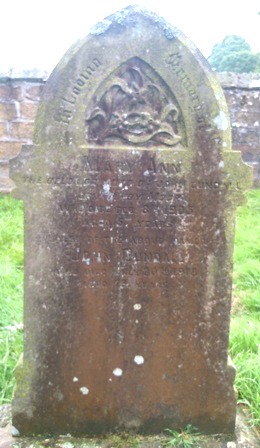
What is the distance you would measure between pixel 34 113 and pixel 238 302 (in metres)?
4.15

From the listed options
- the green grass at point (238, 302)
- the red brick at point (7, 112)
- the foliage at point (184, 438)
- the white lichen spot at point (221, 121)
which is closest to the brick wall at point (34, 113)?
the red brick at point (7, 112)

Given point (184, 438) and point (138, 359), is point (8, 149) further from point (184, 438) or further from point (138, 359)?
point (184, 438)

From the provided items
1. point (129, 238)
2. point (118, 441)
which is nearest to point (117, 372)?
point (118, 441)

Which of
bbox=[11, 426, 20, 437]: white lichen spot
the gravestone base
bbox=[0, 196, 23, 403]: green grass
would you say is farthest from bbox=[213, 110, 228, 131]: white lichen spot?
bbox=[0, 196, 23, 403]: green grass

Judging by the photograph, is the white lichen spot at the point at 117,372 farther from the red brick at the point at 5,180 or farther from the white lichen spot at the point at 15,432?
the red brick at the point at 5,180

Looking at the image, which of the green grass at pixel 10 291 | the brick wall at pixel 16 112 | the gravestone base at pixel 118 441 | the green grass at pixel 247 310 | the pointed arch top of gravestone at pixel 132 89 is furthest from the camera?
the brick wall at pixel 16 112

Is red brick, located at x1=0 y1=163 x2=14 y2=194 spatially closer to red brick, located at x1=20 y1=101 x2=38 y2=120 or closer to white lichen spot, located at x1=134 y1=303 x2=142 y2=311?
red brick, located at x1=20 y1=101 x2=38 y2=120

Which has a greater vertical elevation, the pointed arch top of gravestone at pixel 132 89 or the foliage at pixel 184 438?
the pointed arch top of gravestone at pixel 132 89

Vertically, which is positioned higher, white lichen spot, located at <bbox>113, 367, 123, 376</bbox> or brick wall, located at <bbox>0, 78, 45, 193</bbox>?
brick wall, located at <bbox>0, 78, 45, 193</bbox>

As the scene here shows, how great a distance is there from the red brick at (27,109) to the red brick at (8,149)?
0.43 metres

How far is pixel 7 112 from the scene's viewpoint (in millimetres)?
6926

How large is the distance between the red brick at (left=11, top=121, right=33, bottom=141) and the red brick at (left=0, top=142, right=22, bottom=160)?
0.12 meters

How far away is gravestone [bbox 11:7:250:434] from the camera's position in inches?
94.8

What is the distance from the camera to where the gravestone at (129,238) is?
7.90 feet
